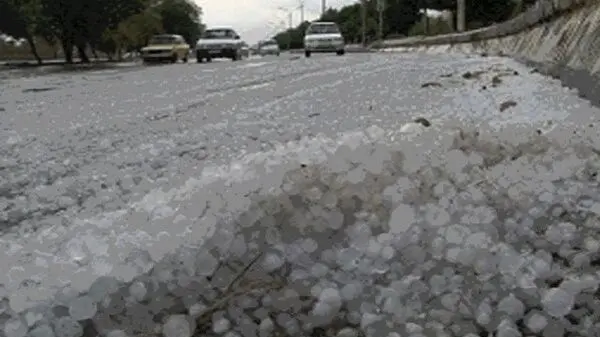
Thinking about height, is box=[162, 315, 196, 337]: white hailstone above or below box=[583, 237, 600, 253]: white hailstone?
below

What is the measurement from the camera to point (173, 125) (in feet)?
17.3

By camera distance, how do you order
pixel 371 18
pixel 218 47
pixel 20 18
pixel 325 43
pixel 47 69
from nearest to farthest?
1. pixel 47 69
2. pixel 218 47
3. pixel 325 43
4. pixel 20 18
5. pixel 371 18

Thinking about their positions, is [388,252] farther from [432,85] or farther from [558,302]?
[432,85]

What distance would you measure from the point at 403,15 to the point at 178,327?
75.4 m

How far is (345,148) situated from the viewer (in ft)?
9.29

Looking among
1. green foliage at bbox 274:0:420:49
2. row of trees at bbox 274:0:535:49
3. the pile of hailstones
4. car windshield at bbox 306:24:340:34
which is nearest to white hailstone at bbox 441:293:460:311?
the pile of hailstones

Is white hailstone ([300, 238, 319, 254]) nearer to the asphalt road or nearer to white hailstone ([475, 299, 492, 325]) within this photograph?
white hailstone ([475, 299, 492, 325])

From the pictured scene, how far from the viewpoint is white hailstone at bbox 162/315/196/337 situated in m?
1.56

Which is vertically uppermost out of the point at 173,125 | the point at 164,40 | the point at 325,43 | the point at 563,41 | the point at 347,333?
the point at 563,41

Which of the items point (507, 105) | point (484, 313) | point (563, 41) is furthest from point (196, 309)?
point (563, 41)

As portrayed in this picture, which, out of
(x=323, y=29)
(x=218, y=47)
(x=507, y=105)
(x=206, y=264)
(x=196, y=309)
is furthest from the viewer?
(x=323, y=29)

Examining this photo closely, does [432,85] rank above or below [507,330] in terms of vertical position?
below

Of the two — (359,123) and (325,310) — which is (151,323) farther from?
(359,123)

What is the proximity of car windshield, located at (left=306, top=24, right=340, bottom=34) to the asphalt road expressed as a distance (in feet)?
90.3
